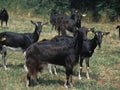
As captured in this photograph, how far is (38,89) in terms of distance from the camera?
12164 millimetres

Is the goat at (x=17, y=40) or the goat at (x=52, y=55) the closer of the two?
the goat at (x=52, y=55)

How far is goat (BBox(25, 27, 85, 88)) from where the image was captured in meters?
12.3

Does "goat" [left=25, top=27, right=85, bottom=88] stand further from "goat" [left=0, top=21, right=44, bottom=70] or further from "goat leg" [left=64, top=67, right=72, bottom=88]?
"goat" [left=0, top=21, right=44, bottom=70]

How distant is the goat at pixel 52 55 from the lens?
1233 cm

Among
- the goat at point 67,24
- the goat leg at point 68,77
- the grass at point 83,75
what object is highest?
the goat at point 67,24

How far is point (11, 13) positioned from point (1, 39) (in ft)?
74.7

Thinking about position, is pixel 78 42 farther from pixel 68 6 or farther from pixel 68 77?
pixel 68 6

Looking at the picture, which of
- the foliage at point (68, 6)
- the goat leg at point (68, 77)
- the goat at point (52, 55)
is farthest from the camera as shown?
the foliage at point (68, 6)

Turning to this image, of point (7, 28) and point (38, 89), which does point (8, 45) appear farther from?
point (7, 28)

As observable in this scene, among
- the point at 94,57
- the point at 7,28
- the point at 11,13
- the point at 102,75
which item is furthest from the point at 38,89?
the point at 11,13

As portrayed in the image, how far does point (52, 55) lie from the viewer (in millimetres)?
12422

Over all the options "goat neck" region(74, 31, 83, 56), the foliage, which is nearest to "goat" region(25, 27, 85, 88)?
"goat neck" region(74, 31, 83, 56)

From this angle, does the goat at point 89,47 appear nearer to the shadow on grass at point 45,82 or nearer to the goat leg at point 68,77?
the shadow on grass at point 45,82

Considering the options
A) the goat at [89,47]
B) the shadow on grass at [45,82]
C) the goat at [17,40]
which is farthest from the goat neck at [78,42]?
the goat at [17,40]
